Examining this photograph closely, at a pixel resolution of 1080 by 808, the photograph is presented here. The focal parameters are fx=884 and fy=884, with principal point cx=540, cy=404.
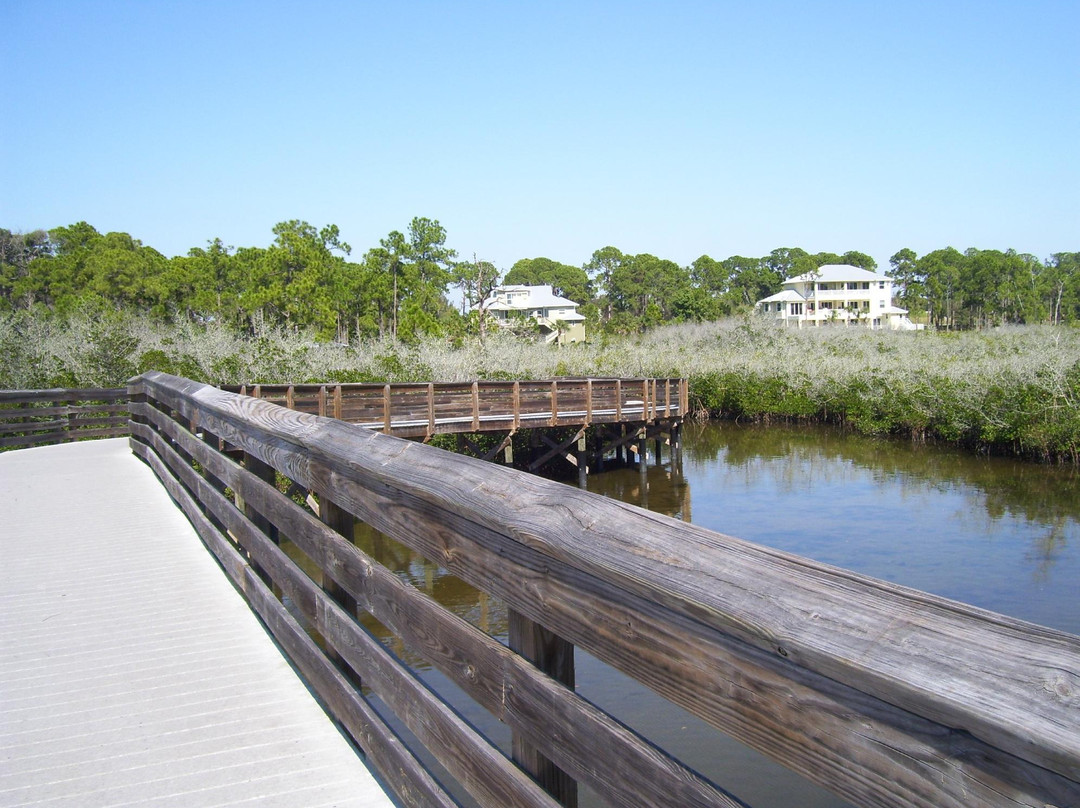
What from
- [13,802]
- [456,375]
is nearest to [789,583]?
[13,802]

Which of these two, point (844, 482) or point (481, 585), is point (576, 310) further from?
point (481, 585)

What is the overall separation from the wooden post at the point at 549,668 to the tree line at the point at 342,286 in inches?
1395

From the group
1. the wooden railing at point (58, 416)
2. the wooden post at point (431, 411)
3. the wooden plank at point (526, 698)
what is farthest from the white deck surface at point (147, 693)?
the wooden post at point (431, 411)

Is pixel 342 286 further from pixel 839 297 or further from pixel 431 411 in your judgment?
pixel 839 297

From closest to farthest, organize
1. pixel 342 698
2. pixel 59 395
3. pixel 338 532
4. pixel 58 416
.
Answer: pixel 342 698 < pixel 338 532 < pixel 59 395 < pixel 58 416

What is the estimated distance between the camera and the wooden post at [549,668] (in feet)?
6.38

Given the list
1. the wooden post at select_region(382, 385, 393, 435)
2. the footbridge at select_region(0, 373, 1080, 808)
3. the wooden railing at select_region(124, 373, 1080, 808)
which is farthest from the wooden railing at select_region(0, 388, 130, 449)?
the wooden railing at select_region(124, 373, 1080, 808)

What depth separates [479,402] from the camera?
68.4 feet

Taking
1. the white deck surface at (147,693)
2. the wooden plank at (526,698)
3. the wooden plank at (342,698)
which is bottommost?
the white deck surface at (147,693)

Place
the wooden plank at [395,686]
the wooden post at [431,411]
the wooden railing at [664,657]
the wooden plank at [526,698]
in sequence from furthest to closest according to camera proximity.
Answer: the wooden post at [431,411] < the wooden plank at [395,686] < the wooden plank at [526,698] < the wooden railing at [664,657]

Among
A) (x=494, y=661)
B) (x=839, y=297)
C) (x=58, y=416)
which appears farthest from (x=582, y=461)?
(x=839, y=297)

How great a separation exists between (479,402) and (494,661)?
1882 centimetres

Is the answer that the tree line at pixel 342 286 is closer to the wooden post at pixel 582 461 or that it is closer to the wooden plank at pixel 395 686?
the wooden post at pixel 582 461

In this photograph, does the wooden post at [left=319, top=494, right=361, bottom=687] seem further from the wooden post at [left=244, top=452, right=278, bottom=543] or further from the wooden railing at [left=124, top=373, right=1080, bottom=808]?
the wooden post at [left=244, top=452, right=278, bottom=543]
